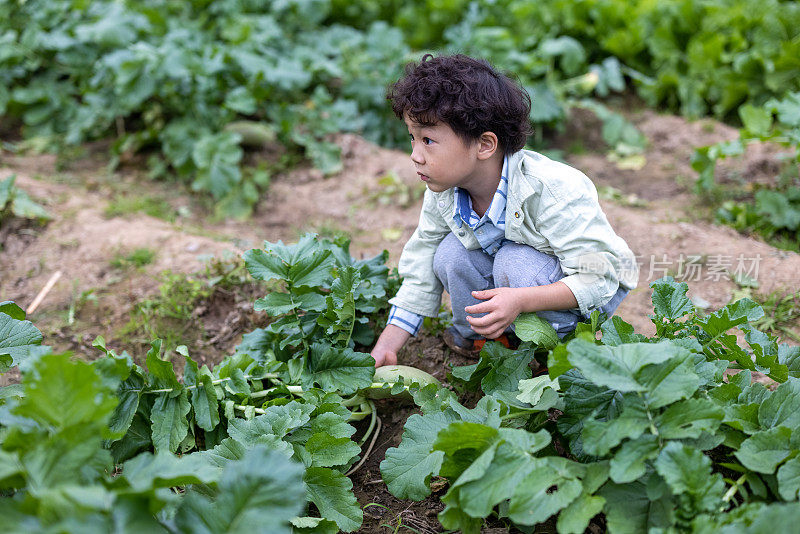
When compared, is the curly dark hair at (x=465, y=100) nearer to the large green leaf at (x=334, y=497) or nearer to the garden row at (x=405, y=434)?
the garden row at (x=405, y=434)

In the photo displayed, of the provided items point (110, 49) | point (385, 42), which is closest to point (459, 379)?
point (385, 42)

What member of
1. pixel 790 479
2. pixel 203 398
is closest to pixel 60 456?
pixel 203 398

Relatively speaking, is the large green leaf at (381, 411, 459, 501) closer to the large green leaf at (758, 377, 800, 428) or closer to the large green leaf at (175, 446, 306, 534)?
the large green leaf at (175, 446, 306, 534)

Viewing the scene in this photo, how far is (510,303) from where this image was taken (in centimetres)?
221

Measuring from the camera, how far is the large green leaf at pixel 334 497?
2021 millimetres

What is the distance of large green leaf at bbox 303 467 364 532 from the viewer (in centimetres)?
202

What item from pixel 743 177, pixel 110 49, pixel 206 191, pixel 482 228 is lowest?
pixel 206 191

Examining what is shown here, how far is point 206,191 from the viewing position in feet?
14.9

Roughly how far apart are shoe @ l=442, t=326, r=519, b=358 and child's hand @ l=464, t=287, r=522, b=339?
365 millimetres

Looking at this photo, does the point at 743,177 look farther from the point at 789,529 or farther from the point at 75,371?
the point at 75,371

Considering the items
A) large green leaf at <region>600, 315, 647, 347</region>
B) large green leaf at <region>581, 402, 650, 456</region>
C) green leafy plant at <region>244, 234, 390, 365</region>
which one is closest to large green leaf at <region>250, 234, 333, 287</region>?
green leafy plant at <region>244, 234, 390, 365</region>

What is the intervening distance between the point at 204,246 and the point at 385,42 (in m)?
2.17

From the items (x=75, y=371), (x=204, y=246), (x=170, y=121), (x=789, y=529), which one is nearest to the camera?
(x=789, y=529)

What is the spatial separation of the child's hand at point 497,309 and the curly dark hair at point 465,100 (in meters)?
0.51
